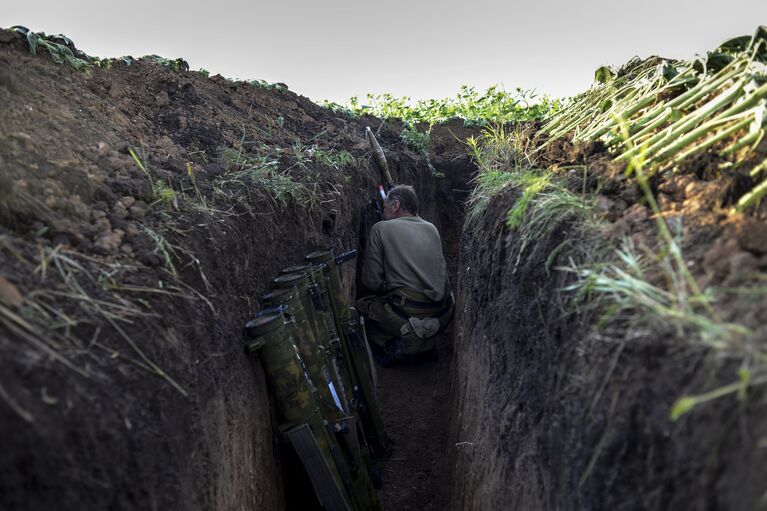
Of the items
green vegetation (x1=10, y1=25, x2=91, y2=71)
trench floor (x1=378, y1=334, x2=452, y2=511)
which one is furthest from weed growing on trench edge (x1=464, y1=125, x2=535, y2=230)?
green vegetation (x1=10, y1=25, x2=91, y2=71)

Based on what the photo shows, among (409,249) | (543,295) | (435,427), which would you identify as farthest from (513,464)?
(409,249)

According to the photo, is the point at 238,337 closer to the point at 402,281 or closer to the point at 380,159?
the point at 402,281

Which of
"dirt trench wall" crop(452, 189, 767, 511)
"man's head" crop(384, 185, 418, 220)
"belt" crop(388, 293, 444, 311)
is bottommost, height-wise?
"belt" crop(388, 293, 444, 311)

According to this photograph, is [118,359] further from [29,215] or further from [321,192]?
[321,192]

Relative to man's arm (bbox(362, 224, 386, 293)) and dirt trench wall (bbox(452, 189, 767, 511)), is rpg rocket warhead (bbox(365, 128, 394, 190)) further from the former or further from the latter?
dirt trench wall (bbox(452, 189, 767, 511))

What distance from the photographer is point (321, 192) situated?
15.6 feet

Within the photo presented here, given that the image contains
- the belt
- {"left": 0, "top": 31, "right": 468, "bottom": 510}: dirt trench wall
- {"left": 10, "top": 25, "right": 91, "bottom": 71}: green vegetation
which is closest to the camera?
{"left": 0, "top": 31, "right": 468, "bottom": 510}: dirt trench wall

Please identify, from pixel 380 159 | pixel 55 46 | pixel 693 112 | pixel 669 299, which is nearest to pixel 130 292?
pixel 669 299

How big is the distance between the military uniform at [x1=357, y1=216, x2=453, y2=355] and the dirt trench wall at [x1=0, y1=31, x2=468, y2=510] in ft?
4.11

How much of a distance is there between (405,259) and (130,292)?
12.5 feet

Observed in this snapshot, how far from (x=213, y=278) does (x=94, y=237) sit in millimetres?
642

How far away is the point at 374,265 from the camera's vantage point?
19.5 ft

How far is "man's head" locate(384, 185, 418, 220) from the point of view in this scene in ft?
19.7

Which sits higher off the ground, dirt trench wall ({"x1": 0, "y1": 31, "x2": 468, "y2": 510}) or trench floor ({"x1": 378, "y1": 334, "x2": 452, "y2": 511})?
dirt trench wall ({"x1": 0, "y1": 31, "x2": 468, "y2": 510})
